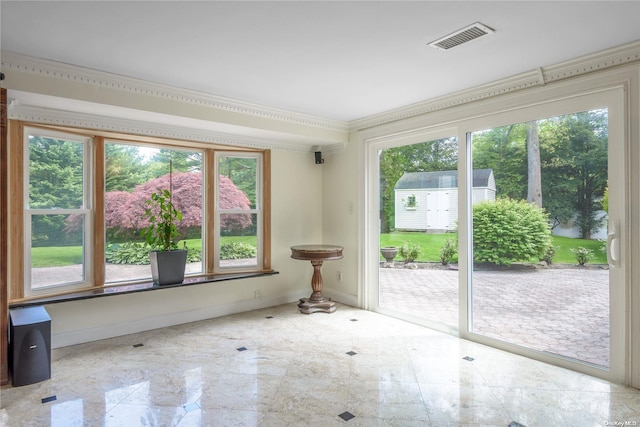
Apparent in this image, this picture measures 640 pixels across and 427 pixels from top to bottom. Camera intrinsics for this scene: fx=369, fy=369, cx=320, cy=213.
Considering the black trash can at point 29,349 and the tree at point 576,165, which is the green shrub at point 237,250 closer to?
the black trash can at point 29,349

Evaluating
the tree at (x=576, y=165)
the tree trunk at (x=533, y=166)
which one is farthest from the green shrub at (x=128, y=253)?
the tree at (x=576, y=165)

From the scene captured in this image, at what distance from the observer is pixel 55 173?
11.5 ft

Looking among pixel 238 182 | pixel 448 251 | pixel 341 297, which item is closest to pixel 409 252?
pixel 448 251

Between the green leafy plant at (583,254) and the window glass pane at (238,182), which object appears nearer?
the green leafy plant at (583,254)

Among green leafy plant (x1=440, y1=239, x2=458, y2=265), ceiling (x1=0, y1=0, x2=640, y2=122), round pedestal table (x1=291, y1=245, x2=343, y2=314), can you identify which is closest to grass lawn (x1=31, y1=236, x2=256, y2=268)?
ceiling (x1=0, y1=0, x2=640, y2=122)

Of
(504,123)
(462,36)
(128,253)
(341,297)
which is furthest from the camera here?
(341,297)

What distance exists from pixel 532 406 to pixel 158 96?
381cm

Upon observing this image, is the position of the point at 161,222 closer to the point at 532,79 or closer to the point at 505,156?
the point at 505,156

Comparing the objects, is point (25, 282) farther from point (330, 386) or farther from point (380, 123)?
point (380, 123)

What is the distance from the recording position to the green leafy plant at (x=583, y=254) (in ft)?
9.61

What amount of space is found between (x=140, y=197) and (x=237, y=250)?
1.32m

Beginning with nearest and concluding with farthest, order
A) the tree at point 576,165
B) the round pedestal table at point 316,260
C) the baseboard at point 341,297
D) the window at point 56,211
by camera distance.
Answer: the tree at point 576,165 < the window at point 56,211 < the round pedestal table at point 316,260 < the baseboard at point 341,297

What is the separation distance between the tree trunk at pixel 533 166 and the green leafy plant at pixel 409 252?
4.42ft

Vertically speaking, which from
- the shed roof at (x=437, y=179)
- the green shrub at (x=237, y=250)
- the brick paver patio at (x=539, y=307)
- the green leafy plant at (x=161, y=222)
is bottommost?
the brick paver patio at (x=539, y=307)
